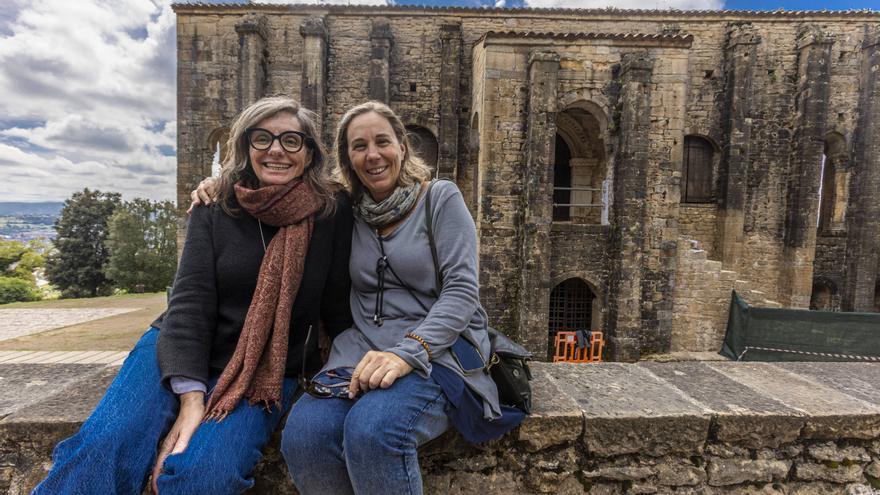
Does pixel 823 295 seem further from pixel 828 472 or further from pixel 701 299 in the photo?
pixel 828 472

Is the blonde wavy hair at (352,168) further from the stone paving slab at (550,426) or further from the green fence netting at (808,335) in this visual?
the green fence netting at (808,335)

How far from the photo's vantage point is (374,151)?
5.97 feet

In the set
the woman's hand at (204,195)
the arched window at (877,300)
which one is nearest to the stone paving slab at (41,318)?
the woman's hand at (204,195)

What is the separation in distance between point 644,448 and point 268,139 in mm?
2280

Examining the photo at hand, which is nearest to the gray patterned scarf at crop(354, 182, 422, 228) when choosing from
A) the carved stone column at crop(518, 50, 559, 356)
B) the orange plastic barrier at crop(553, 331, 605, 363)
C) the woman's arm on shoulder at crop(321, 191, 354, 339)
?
the woman's arm on shoulder at crop(321, 191, 354, 339)

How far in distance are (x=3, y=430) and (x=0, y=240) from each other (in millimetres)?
41641

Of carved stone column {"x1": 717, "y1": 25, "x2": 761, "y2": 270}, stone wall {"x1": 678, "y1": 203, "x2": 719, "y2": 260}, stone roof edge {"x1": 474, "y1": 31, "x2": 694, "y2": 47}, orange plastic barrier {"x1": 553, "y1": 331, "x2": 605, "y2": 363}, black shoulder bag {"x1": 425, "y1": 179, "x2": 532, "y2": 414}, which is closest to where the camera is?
black shoulder bag {"x1": 425, "y1": 179, "x2": 532, "y2": 414}

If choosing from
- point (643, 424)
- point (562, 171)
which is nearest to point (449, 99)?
point (562, 171)

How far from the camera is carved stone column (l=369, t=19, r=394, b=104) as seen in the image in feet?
41.9

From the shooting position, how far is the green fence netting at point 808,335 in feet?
24.2

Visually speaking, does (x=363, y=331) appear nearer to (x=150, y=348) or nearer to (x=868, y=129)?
(x=150, y=348)

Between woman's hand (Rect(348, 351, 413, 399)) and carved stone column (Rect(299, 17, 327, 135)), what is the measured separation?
12575mm

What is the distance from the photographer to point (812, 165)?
13.2 m

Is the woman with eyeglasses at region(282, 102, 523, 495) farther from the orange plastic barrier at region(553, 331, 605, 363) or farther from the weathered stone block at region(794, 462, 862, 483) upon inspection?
the orange plastic barrier at region(553, 331, 605, 363)
